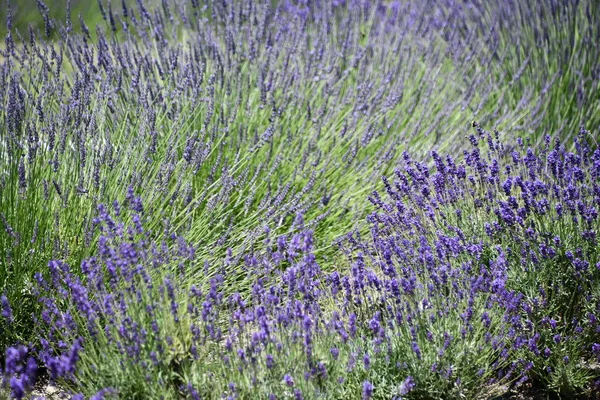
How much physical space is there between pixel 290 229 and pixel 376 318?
0.63 metres

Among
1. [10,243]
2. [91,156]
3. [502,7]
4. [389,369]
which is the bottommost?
[389,369]

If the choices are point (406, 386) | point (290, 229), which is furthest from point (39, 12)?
point (406, 386)

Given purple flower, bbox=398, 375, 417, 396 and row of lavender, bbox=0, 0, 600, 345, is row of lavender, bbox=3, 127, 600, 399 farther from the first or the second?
row of lavender, bbox=0, 0, 600, 345

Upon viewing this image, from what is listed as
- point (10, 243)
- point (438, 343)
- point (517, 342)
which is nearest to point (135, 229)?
point (10, 243)

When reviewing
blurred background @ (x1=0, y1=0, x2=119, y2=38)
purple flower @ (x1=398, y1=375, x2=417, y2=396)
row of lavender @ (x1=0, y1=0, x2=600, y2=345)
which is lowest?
purple flower @ (x1=398, y1=375, x2=417, y2=396)

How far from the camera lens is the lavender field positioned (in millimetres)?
2100

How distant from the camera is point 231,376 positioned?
2051 millimetres

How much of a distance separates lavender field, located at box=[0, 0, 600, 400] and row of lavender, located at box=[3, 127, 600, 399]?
0.04 ft

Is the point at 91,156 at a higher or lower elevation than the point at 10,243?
higher

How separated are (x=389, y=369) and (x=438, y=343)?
0.18 m

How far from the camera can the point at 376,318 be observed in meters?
2.21

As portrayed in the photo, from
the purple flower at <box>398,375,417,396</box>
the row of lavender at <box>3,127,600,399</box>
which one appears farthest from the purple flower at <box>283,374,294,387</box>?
the purple flower at <box>398,375,417,396</box>

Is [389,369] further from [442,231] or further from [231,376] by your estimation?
[442,231]

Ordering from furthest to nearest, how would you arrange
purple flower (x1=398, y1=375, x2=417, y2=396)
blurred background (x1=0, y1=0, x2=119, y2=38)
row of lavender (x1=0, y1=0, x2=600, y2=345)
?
1. blurred background (x1=0, y1=0, x2=119, y2=38)
2. row of lavender (x1=0, y1=0, x2=600, y2=345)
3. purple flower (x1=398, y1=375, x2=417, y2=396)
